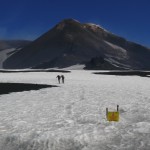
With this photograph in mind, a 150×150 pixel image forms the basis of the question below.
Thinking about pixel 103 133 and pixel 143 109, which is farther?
pixel 143 109

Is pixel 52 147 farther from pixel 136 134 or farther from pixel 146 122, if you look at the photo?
pixel 146 122

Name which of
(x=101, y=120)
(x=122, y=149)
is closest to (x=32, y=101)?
(x=101, y=120)

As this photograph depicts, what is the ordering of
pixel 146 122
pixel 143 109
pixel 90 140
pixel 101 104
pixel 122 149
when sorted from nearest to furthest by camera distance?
pixel 122 149
pixel 90 140
pixel 146 122
pixel 143 109
pixel 101 104

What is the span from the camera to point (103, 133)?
1396 cm

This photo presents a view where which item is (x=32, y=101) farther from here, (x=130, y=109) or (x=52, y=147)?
(x=52, y=147)

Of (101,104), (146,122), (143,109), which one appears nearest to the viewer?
(146,122)

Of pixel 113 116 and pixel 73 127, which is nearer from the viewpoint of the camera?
pixel 73 127

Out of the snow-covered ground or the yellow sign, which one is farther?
the yellow sign

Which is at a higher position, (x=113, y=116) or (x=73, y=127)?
(x=113, y=116)

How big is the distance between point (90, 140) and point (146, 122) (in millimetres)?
3590

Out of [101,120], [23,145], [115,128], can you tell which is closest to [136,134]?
[115,128]

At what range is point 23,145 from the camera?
42.1ft

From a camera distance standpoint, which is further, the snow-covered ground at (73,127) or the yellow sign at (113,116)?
the yellow sign at (113,116)

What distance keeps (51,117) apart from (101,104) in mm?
5027
